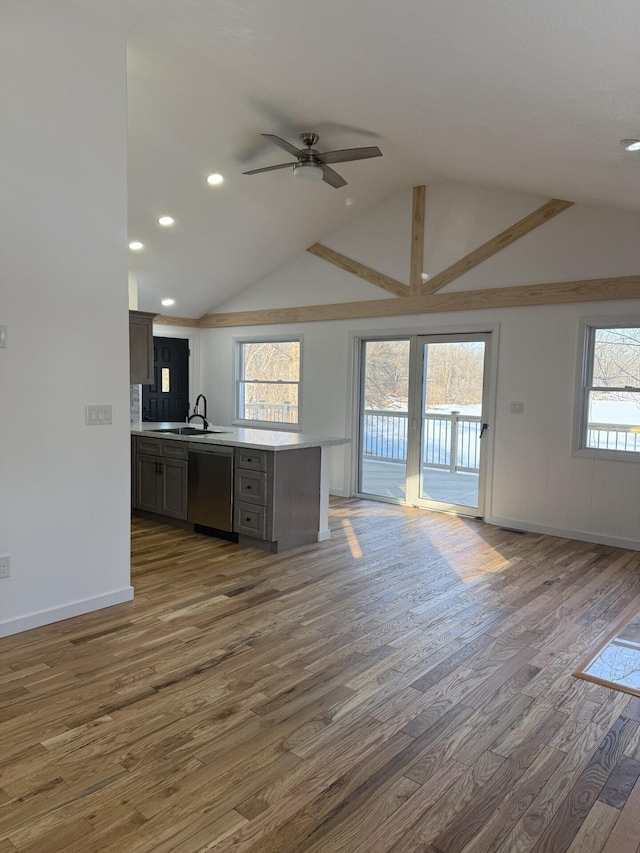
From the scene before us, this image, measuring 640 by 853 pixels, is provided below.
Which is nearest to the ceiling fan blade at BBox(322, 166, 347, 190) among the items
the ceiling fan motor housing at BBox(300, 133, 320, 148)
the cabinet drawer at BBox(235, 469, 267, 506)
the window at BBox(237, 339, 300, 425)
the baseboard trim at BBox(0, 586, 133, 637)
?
the ceiling fan motor housing at BBox(300, 133, 320, 148)

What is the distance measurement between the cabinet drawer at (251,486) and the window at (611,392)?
294 cm

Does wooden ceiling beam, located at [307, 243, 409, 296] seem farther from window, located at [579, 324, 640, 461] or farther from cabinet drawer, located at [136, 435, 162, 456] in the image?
cabinet drawer, located at [136, 435, 162, 456]

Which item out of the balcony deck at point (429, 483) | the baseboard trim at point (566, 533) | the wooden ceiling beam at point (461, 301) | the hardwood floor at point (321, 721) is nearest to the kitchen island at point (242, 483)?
the hardwood floor at point (321, 721)

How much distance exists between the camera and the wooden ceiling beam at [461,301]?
524 cm

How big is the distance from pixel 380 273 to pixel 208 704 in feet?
17.3

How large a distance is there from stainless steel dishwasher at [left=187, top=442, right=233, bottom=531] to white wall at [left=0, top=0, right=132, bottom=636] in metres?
1.39

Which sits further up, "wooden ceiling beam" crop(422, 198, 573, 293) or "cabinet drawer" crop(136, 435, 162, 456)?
"wooden ceiling beam" crop(422, 198, 573, 293)

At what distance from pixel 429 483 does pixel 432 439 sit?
1.65ft

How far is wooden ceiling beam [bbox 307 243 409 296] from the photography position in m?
6.67

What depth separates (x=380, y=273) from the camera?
6816mm

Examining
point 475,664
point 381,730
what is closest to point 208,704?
point 381,730

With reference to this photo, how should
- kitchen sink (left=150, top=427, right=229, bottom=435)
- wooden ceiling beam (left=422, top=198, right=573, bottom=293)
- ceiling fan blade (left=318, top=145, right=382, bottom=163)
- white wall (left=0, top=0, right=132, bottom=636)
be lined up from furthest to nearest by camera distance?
kitchen sink (left=150, top=427, right=229, bottom=435) → wooden ceiling beam (left=422, top=198, right=573, bottom=293) → ceiling fan blade (left=318, top=145, right=382, bottom=163) → white wall (left=0, top=0, right=132, bottom=636)

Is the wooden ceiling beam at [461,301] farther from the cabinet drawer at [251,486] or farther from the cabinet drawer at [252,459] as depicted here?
the cabinet drawer at [251,486]

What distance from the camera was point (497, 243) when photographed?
19.4ft
